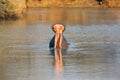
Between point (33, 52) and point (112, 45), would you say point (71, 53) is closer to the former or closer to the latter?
point (33, 52)

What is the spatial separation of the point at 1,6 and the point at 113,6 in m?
22.3

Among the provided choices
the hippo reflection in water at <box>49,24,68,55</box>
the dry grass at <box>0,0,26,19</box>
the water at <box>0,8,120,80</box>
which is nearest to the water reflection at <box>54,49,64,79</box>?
the water at <box>0,8,120,80</box>

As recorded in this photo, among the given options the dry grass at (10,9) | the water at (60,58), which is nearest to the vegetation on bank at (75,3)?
the dry grass at (10,9)

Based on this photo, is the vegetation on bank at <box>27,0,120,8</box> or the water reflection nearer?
the water reflection

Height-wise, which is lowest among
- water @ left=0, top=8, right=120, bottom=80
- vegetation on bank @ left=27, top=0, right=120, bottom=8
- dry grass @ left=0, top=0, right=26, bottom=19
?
vegetation on bank @ left=27, top=0, right=120, bottom=8

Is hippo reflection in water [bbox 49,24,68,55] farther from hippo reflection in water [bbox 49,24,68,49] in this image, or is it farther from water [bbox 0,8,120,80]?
water [bbox 0,8,120,80]

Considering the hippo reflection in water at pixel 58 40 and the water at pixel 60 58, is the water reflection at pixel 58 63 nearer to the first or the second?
the water at pixel 60 58

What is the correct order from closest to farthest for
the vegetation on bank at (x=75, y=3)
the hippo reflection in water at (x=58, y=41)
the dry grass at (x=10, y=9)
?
the hippo reflection in water at (x=58, y=41) < the dry grass at (x=10, y=9) < the vegetation on bank at (x=75, y=3)

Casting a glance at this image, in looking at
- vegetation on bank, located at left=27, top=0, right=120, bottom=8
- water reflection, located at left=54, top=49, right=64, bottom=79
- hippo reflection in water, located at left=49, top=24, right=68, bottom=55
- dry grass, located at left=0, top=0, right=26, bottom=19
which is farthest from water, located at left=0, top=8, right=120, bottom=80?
vegetation on bank, located at left=27, top=0, right=120, bottom=8

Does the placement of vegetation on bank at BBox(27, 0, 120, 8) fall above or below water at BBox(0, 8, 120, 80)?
below

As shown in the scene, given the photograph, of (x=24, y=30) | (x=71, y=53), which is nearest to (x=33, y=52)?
(x=71, y=53)

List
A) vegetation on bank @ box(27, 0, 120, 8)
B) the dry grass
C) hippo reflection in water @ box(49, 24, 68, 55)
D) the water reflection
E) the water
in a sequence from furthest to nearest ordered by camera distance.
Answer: vegetation on bank @ box(27, 0, 120, 8), the dry grass, hippo reflection in water @ box(49, 24, 68, 55), the water reflection, the water

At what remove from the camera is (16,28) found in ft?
103

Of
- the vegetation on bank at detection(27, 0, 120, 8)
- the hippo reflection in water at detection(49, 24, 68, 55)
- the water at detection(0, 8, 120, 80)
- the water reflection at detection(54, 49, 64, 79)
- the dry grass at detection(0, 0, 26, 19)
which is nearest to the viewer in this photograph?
the water at detection(0, 8, 120, 80)
